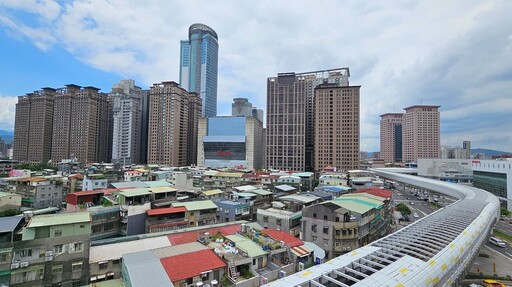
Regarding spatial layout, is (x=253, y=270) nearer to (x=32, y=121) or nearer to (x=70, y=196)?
(x=70, y=196)

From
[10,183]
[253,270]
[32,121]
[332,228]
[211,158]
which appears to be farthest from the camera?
[32,121]

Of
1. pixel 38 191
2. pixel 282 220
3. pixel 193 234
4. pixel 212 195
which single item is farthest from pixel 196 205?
pixel 38 191

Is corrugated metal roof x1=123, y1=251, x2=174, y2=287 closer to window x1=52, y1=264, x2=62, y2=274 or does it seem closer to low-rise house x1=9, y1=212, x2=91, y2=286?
low-rise house x1=9, y1=212, x2=91, y2=286

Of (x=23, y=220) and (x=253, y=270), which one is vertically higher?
(x=23, y=220)

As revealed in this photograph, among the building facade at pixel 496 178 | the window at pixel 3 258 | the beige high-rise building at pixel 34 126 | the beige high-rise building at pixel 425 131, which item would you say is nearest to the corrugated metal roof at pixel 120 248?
the window at pixel 3 258

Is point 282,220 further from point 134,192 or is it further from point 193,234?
point 134,192

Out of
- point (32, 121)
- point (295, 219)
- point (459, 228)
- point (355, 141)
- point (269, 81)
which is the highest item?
point (269, 81)

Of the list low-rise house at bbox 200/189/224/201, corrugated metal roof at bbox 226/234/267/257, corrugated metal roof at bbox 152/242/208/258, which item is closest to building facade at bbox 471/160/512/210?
low-rise house at bbox 200/189/224/201

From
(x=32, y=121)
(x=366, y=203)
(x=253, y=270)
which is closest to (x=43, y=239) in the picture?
(x=253, y=270)
